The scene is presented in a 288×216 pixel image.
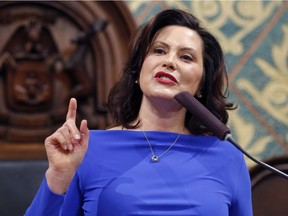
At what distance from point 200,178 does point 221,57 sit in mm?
288

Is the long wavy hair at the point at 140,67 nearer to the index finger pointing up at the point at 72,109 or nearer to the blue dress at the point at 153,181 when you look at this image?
the blue dress at the point at 153,181

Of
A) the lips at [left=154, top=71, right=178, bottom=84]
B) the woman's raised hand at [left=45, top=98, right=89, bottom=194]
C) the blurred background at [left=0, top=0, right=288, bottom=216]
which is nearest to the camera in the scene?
the woman's raised hand at [left=45, top=98, right=89, bottom=194]

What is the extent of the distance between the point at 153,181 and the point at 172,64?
0.21 m

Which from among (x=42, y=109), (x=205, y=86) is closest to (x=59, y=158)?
(x=205, y=86)

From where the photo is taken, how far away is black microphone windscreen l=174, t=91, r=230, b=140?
0.89 meters

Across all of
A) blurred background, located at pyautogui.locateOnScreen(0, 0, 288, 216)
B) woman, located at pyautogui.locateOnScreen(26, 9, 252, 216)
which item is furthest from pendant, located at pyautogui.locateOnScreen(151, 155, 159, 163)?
blurred background, located at pyautogui.locateOnScreen(0, 0, 288, 216)

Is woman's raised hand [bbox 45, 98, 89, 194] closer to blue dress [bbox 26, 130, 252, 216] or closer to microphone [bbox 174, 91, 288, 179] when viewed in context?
blue dress [bbox 26, 130, 252, 216]

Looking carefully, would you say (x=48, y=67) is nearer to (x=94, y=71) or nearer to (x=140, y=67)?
(x=94, y=71)

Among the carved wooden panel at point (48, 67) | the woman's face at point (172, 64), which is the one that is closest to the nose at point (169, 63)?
the woman's face at point (172, 64)

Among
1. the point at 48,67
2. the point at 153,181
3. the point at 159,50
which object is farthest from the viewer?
the point at 48,67

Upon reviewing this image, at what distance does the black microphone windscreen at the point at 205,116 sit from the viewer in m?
0.89

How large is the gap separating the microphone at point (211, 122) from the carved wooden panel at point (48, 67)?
90cm

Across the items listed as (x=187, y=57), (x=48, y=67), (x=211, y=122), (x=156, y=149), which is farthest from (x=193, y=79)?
(x=48, y=67)

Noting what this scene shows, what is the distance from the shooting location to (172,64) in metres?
1.11
